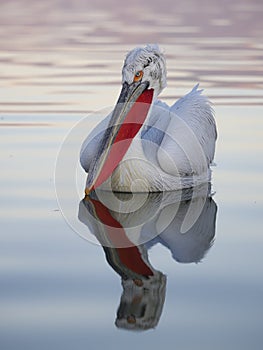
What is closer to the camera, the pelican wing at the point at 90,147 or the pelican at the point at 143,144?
the pelican at the point at 143,144

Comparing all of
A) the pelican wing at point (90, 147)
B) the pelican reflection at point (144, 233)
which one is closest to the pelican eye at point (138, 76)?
the pelican wing at point (90, 147)

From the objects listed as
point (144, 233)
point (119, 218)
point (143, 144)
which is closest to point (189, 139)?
point (143, 144)

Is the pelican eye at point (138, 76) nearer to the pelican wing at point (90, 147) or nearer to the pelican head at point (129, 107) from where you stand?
the pelican head at point (129, 107)

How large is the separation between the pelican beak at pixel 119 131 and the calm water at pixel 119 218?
0.28m

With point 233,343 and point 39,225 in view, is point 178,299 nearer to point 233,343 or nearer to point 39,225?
point 233,343

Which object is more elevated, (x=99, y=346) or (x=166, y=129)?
(x=166, y=129)

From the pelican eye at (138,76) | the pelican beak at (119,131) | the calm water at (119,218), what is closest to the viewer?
the calm water at (119,218)

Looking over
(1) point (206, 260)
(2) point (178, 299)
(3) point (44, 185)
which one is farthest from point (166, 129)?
(2) point (178, 299)

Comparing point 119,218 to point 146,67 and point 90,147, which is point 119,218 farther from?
point 146,67

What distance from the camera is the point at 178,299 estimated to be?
12.2ft

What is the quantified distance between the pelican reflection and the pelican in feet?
0.28

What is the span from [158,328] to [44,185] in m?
2.30

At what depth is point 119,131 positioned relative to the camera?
18.2 feet

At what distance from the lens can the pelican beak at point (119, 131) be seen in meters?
5.42
